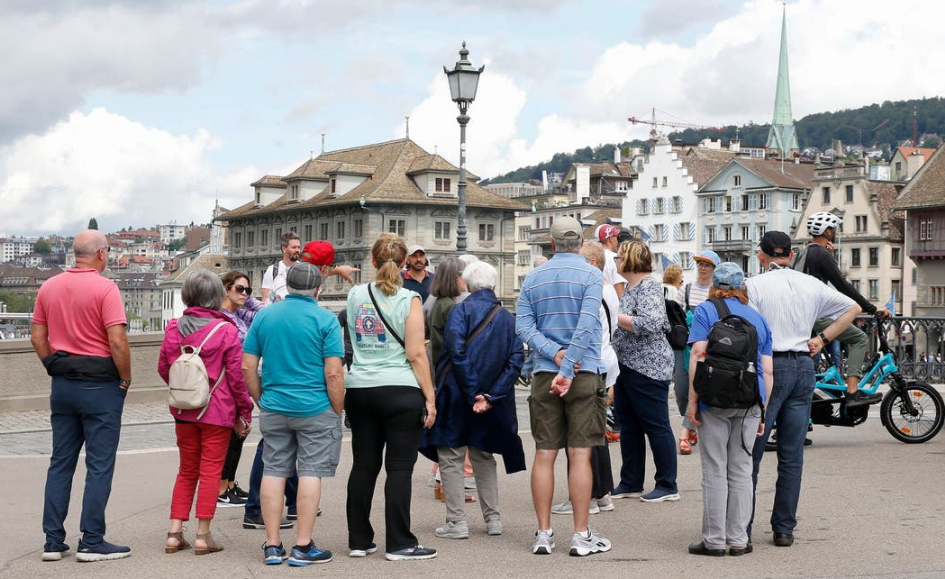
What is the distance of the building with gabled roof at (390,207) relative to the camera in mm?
88000

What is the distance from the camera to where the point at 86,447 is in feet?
24.4

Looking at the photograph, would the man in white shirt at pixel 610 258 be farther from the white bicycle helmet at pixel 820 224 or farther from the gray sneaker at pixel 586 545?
the gray sneaker at pixel 586 545

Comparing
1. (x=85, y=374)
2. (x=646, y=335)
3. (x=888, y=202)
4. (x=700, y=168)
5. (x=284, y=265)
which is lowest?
(x=85, y=374)

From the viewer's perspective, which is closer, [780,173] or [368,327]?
[368,327]

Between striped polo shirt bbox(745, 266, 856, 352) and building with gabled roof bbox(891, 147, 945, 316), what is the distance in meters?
71.8

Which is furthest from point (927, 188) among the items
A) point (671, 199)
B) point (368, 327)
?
point (368, 327)

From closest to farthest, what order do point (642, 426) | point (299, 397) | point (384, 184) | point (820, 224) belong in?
point (299, 397) < point (642, 426) < point (820, 224) < point (384, 184)

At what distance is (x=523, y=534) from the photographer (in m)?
8.23

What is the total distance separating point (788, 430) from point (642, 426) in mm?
1999

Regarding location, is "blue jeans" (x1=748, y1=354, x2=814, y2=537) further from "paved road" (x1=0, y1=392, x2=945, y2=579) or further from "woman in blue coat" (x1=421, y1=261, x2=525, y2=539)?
"woman in blue coat" (x1=421, y1=261, x2=525, y2=539)

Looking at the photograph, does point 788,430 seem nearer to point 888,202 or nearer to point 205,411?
point 205,411

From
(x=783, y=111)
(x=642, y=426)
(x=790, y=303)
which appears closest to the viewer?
(x=790, y=303)

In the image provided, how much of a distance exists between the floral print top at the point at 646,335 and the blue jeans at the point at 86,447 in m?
3.77

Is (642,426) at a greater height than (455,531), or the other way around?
(642,426)
